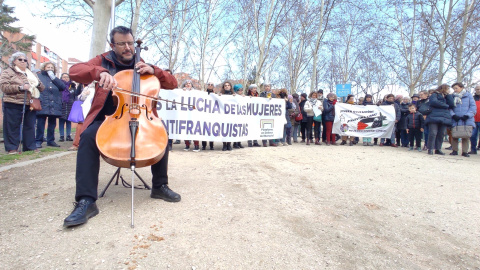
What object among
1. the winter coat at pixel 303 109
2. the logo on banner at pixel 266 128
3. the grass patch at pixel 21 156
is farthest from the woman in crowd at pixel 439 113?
the grass patch at pixel 21 156

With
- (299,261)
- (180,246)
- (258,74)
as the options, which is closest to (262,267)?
(299,261)

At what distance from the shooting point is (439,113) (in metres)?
7.50

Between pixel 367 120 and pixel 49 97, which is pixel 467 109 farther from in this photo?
pixel 49 97

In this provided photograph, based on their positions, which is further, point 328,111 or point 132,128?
point 328,111

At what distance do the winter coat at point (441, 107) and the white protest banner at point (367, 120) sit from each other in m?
2.03

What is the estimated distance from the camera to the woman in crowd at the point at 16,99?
5391 mm

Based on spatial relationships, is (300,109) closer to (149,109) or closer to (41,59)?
(149,109)

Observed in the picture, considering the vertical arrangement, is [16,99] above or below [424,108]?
below

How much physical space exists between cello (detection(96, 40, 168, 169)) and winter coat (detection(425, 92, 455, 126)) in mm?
7730

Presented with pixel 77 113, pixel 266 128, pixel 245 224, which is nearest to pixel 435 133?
pixel 266 128

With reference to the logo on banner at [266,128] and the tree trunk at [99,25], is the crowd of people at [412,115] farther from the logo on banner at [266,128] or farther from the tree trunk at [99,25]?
the tree trunk at [99,25]

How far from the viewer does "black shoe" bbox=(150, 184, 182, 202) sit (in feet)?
9.55

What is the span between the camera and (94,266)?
1832 millimetres

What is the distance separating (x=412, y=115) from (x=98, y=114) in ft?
30.8
